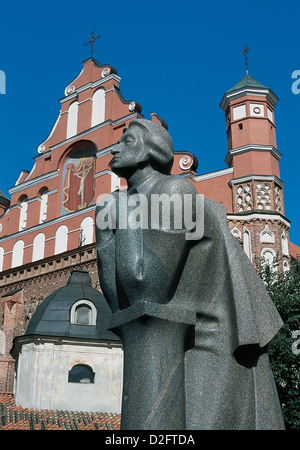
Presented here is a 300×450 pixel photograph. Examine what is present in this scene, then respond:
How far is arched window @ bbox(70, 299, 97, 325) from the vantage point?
21.2 metres

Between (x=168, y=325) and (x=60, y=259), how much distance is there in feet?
70.4

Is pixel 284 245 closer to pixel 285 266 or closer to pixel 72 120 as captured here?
pixel 285 266

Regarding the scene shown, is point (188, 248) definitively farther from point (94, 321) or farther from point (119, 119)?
point (119, 119)

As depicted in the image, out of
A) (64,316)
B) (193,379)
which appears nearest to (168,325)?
(193,379)

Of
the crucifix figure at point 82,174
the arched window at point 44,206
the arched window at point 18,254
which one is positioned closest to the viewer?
the crucifix figure at point 82,174

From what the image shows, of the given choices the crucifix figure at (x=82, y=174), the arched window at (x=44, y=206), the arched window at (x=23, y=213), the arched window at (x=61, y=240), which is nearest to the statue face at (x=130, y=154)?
the arched window at (x=61, y=240)

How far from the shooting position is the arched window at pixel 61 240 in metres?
25.3

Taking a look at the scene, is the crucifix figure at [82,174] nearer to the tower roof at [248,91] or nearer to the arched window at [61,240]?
the arched window at [61,240]

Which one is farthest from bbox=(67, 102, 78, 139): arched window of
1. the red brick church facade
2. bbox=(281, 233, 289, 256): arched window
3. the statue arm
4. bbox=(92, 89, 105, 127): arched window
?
the statue arm

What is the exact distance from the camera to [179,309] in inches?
142

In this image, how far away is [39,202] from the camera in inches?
1088

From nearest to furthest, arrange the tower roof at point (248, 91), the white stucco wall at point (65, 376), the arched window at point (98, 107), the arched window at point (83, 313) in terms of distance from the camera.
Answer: the white stucco wall at point (65, 376) → the arched window at point (83, 313) → the tower roof at point (248, 91) → the arched window at point (98, 107)

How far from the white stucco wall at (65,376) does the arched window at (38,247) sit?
19.6ft

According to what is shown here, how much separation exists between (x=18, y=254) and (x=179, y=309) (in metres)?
24.6
